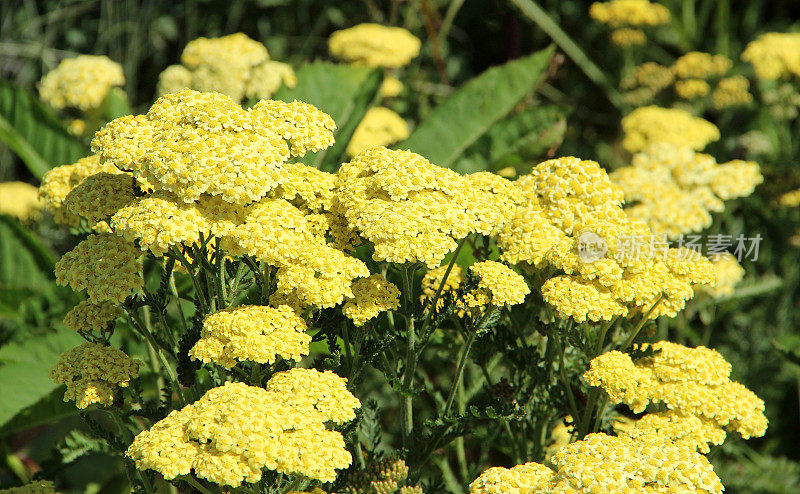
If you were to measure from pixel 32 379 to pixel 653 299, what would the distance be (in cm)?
185

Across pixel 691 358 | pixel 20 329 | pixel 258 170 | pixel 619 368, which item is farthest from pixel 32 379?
pixel 691 358

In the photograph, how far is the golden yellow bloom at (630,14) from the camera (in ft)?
14.6

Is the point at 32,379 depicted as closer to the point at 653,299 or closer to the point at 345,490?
the point at 345,490

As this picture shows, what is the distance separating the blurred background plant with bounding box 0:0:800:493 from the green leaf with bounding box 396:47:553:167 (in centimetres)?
1

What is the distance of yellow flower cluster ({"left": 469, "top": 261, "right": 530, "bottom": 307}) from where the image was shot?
159 cm

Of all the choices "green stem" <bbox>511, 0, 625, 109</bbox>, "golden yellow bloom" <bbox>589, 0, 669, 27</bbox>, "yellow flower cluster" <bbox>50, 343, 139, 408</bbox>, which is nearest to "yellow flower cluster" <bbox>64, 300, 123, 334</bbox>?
"yellow flower cluster" <bbox>50, 343, 139, 408</bbox>

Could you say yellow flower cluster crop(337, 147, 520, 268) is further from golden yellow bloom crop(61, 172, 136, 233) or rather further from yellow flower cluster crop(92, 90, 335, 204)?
golden yellow bloom crop(61, 172, 136, 233)

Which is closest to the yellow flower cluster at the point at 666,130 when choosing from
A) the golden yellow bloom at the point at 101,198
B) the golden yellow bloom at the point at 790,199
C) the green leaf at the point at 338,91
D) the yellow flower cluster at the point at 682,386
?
the golden yellow bloom at the point at 790,199

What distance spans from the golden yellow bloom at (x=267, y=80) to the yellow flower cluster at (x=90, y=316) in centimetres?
160

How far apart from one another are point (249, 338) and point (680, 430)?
3.05 ft

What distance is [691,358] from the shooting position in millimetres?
1728

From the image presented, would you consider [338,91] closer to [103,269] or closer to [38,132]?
[38,132]

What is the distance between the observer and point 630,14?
14.7 ft

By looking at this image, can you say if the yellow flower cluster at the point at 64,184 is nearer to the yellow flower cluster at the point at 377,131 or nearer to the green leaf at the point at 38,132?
the green leaf at the point at 38,132
